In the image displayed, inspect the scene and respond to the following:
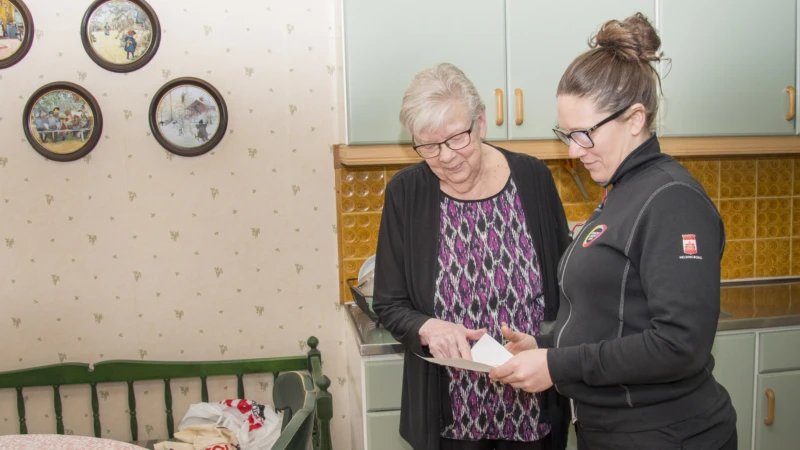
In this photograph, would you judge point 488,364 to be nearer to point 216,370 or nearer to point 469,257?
point 469,257

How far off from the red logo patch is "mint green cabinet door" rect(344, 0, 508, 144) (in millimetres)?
1216

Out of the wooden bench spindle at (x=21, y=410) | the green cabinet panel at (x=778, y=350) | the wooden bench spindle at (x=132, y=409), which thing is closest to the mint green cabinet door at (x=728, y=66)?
the green cabinet panel at (x=778, y=350)

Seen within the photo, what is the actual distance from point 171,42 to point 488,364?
5.45 ft

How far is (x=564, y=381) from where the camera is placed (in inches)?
44.8

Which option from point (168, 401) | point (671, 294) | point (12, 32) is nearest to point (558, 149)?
point (671, 294)

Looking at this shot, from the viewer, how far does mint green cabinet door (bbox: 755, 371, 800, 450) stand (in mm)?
2227

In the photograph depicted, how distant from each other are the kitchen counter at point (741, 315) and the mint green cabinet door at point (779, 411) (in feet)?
0.60

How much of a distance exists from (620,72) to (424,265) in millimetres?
649

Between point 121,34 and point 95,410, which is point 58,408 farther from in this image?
point 121,34

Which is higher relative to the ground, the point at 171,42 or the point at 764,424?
the point at 171,42

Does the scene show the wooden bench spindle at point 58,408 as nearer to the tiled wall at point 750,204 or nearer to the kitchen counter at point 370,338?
the kitchen counter at point 370,338

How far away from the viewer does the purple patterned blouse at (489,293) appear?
5.21ft

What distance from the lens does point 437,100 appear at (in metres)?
1.53

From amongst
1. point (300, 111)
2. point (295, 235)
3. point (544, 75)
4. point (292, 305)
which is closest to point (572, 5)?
point (544, 75)
